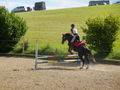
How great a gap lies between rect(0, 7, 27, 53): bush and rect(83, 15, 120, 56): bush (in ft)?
17.7

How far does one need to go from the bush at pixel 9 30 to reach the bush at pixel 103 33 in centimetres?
541

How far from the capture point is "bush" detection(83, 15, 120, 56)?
16.8 meters

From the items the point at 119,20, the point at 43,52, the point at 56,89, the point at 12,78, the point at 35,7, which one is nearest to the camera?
the point at 56,89

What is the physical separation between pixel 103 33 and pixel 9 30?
22.6 feet

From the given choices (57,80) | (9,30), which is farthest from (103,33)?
(57,80)

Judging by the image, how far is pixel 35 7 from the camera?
2589 inches

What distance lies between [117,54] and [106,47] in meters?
0.79

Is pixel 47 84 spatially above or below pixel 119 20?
below

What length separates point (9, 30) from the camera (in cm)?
1994

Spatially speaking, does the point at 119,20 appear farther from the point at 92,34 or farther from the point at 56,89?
the point at 56,89

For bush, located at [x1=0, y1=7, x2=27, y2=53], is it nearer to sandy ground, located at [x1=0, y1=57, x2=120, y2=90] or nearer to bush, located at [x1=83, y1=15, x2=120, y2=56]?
bush, located at [x1=83, y1=15, x2=120, y2=56]

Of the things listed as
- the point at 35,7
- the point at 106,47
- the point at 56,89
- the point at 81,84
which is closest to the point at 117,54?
the point at 106,47

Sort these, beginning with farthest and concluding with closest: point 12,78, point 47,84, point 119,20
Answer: point 119,20 < point 12,78 < point 47,84

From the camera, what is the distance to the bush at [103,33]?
16797mm
